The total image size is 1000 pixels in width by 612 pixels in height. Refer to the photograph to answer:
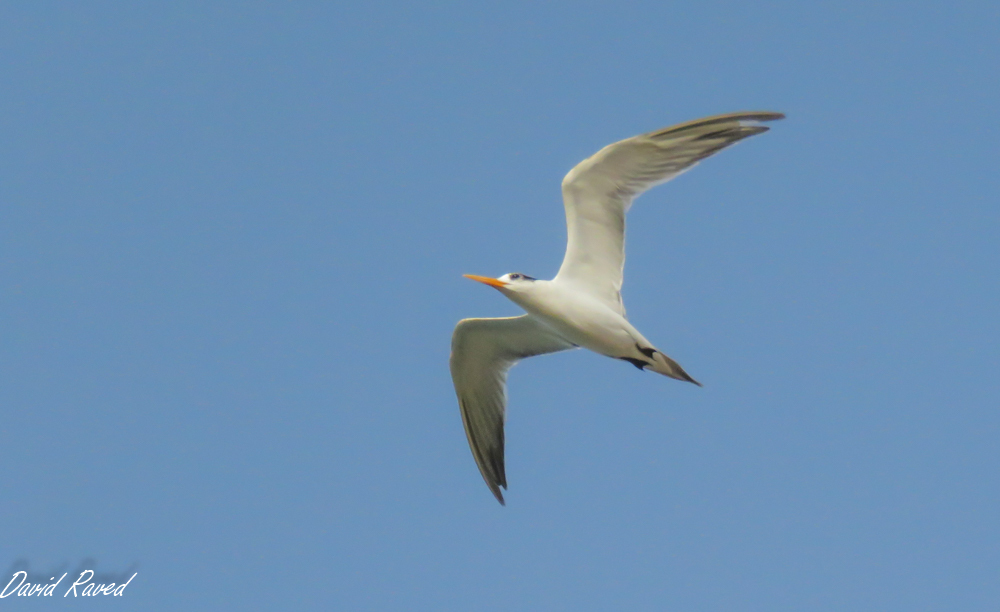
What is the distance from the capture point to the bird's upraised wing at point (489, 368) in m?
14.3

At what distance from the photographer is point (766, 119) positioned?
1252cm

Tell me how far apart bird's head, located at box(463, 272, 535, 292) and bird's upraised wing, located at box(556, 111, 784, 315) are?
0.51m

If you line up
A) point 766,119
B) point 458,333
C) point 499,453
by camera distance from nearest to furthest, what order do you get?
point 766,119 → point 458,333 → point 499,453

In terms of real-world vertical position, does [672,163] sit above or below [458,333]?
above

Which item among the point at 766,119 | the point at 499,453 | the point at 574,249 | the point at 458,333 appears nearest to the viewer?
the point at 766,119

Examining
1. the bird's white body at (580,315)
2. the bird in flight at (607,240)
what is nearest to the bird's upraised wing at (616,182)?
the bird in flight at (607,240)

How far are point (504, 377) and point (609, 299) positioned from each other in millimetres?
2395

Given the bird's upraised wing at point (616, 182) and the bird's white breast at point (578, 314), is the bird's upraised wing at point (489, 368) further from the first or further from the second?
the bird's upraised wing at point (616, 182)

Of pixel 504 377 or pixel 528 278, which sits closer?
pixel 528 278

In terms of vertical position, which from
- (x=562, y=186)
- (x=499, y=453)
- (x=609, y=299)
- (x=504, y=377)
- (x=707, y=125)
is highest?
(x=707, y=125)

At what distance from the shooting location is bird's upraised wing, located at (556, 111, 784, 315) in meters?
12.8

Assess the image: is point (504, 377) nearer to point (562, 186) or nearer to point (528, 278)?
point (528, 278)

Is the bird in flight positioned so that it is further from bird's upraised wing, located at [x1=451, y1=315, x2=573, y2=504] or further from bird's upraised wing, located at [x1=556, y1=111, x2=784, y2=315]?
bird's upraised wing, located at [x1=451, y1=315, x2=573, y2=504]

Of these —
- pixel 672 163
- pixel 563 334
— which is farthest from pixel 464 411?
pixel 672 163
